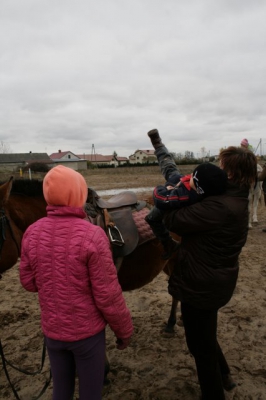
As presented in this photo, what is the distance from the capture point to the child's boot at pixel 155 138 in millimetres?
2368

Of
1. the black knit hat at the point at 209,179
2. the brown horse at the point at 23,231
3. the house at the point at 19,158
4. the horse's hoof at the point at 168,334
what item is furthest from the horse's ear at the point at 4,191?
the house at the point at 19,158

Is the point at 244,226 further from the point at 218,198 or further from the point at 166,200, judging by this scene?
the point at 166,200

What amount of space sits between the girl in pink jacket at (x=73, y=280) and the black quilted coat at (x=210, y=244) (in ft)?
1.64

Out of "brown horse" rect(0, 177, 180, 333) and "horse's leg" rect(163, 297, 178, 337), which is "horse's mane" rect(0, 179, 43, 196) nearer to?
"brown horse" rect(0, 177, 180, 333)

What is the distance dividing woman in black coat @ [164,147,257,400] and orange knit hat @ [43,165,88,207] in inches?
24.5

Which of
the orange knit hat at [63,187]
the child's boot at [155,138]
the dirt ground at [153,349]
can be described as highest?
the child's boot at [155,138]

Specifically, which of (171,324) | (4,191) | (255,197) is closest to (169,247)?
(4,191)

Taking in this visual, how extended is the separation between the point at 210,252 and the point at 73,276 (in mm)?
848

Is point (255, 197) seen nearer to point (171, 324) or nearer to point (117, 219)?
point (171, 324)

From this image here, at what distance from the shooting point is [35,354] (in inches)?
117

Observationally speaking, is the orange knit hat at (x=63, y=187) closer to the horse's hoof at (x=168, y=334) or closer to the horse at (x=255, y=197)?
the horse's hoof at (x=168, y=334)

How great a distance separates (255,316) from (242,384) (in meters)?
1.22

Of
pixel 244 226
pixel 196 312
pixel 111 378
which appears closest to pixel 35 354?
pixel 111 378

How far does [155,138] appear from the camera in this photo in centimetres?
239
